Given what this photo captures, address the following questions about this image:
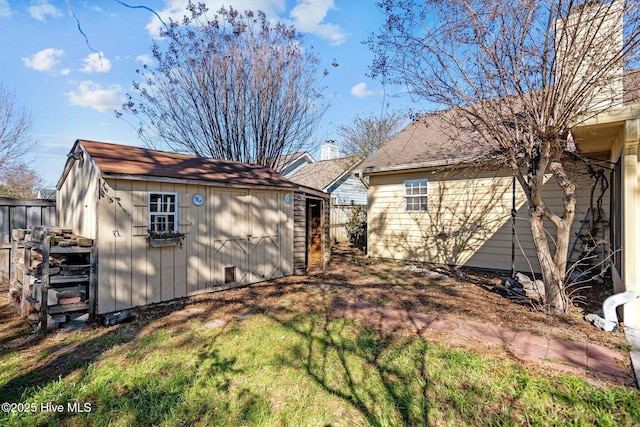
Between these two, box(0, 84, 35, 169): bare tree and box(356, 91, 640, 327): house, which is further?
box(0, 84, 35, 169): bare tree

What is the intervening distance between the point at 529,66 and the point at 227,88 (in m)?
9.01

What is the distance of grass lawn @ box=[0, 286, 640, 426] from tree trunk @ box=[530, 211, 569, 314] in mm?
2177

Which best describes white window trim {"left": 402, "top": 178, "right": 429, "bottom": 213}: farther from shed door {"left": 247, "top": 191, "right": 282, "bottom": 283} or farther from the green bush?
shed door {"left": 247, "top": 191, "right": 282, "bottom": 283}

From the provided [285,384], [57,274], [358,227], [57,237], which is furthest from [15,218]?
[358,227]

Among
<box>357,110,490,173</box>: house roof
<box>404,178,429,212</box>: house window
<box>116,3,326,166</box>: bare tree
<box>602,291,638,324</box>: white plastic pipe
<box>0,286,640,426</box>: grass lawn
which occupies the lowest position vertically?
<box>0,286,640,426</box>: grass lawn

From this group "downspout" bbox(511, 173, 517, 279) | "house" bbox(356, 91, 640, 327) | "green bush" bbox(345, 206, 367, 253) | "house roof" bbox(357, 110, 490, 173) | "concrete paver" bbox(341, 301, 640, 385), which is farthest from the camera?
"green bush" bbox(345, 206, 367, 253)

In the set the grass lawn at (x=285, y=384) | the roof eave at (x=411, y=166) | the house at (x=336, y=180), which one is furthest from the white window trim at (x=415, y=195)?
the grass lawn at (x=285, y=384)

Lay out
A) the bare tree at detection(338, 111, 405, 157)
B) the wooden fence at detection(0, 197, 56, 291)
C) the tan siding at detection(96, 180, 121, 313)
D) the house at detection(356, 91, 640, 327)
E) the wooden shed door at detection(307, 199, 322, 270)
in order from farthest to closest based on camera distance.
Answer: the bare tree at detection(338, 111, 405, 157) → the wooden shed door at detection(307, 199, 322, 270) → the house at detection(356, 91, 640, 327) → the wooden fence at detection(0, 197, 56, 291) → the tan siding at detection(96, 180, 121, 313)

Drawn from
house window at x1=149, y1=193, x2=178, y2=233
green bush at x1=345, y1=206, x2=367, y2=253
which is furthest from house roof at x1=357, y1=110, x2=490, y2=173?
house window at x1=149, y1=193, x2=178, y2=233

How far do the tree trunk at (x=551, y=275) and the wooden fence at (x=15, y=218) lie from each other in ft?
29.3

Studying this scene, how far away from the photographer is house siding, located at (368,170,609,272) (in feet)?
25.0

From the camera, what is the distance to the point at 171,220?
5.53 m

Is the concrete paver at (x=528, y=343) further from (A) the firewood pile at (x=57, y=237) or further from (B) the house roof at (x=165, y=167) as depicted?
(A) the firewood pile at (x=57, y=237)

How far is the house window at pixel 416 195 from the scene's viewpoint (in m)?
9.27
